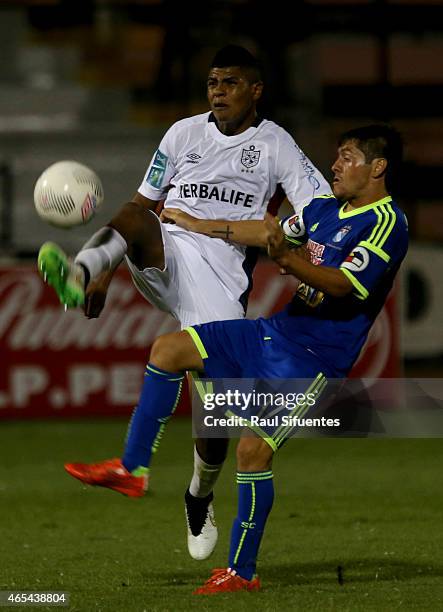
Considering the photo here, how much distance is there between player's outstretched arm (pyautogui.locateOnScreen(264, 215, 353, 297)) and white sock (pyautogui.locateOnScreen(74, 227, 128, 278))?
2.02 ft

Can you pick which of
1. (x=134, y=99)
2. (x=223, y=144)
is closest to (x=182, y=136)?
(x=223, y=144)

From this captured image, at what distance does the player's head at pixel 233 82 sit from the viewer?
5977 millimetres

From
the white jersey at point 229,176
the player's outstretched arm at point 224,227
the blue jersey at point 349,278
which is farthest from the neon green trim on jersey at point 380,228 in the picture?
the white jersey at point 229,176

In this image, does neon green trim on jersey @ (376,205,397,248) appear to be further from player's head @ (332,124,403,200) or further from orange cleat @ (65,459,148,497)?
orange cleat @ (65,459,148,497)

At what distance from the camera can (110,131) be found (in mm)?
15469

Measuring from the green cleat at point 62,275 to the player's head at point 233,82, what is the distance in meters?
1.36

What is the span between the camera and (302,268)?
16.4ft

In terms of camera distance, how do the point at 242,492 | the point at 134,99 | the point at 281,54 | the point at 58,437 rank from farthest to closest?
the point at 134,99 → the point at 281,54 → the point at 58,437 → the point at 242,492

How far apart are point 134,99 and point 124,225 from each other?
1101cm

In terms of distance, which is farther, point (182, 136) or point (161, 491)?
point (161, 491)

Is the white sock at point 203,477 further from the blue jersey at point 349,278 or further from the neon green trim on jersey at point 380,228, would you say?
the neon green trim on jersey at point 380,228

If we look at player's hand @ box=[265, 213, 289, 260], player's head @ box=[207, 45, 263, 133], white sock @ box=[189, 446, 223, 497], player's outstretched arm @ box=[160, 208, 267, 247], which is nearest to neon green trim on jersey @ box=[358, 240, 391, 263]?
player's hand @ box=[265, 213, 289, 260]

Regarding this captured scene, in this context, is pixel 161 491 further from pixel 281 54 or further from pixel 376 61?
pixel 376 61

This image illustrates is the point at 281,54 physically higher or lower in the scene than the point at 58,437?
higher
